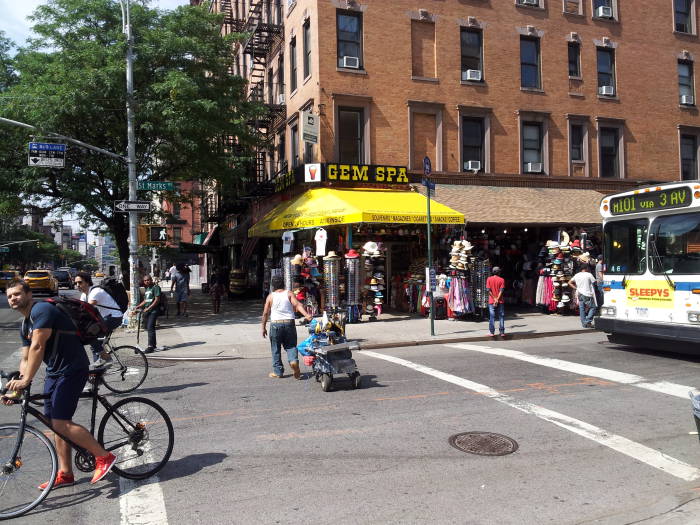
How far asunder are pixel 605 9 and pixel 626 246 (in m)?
16.6

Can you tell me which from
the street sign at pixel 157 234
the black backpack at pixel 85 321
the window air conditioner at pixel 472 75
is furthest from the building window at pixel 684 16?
the black backpack at pixel 85 321

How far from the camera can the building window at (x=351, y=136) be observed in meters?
19.0

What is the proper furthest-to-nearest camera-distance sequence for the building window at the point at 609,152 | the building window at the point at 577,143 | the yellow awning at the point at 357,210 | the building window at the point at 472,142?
1. the building window at the point at 609,152
2. the building window at the point at 577,143
3. the building window at the point at 472,142
4. the yellow awning at the point at 357,210

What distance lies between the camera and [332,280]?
15703mm

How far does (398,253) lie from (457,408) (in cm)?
1365

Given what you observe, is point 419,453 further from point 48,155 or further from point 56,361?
point 48,155

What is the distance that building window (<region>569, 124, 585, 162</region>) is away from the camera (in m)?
22.2

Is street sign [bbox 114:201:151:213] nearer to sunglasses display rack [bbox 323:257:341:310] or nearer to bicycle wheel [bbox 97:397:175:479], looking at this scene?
sunglasses display rack [bbox 323:257:341:310]

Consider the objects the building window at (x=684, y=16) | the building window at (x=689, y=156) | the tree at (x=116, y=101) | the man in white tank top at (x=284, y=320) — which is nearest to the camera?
the man in white tank top at (x=284, y=320)

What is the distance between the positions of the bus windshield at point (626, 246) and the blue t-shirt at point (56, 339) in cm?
952

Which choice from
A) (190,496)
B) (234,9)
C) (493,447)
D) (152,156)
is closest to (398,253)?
(152,156)

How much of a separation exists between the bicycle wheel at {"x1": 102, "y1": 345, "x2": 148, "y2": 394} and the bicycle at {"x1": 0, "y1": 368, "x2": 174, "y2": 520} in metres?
3.67

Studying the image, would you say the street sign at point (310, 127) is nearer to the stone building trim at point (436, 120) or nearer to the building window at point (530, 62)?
the stone building trim at point (436, 120)

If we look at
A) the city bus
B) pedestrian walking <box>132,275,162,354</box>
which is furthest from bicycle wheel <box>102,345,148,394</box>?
the city bus
